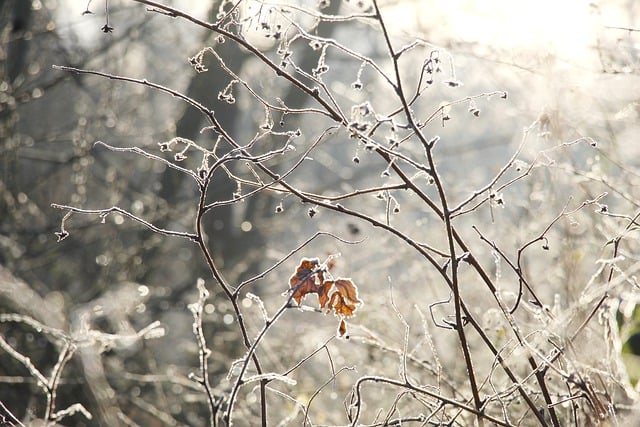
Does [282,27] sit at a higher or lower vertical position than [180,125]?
lower

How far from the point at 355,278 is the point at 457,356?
1657mm

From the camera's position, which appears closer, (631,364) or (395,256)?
(631,364)

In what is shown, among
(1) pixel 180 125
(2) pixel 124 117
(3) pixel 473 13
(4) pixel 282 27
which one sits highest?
(2) pixel 124 117

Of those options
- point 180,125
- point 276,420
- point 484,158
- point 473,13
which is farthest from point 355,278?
point 484,158

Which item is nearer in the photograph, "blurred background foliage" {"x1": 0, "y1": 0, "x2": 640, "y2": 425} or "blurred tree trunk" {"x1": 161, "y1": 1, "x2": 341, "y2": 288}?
"blurred background foliage" {"x1": 0, "y1": 0, "x2": 640, "y2": 425}

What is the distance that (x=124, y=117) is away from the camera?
7.65m

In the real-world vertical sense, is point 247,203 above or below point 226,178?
→ above

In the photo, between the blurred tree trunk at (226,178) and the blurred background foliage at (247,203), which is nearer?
the blurred background foliage at (247,203)

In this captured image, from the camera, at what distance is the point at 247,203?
28.5 feet

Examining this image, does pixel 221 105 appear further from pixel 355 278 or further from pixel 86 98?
pixel 355 278

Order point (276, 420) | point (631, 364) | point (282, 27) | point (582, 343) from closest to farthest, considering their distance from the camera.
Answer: point (282, 27) → point (631, 364) → point (582, 343) → point (276, 420)

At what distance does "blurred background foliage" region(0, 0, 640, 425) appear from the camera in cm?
253

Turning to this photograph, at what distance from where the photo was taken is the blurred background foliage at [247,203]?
2531 millimetres

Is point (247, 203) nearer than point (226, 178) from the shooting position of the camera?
No
